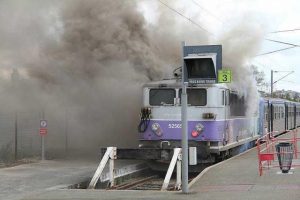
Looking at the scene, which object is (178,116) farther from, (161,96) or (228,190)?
(228,190)

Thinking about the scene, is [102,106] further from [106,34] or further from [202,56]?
[202,56]

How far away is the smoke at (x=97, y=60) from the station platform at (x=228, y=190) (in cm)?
482

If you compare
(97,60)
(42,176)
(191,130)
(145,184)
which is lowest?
(145,184)

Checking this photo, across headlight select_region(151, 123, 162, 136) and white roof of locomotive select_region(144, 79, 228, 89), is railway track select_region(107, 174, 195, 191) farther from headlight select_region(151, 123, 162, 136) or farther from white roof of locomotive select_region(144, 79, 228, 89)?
white roof of locomotive select_region(144, 79, 228, 89)

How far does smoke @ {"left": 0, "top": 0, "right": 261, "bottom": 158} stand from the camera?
51.4 feet

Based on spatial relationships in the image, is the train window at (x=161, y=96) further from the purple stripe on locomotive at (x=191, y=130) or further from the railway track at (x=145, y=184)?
the railway track at (x=145, y=184)

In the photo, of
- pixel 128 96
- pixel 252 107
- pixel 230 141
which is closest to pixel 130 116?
pixel 128 96

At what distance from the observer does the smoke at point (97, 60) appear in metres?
15.7

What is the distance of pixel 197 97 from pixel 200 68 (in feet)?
16.3

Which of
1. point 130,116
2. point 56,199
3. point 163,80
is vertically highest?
point 163,80

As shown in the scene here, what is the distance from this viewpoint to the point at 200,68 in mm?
10430

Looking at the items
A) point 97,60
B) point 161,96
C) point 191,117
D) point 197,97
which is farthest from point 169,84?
point 97,60

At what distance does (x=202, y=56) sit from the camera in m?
10.2

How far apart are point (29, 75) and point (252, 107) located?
8.90 m
